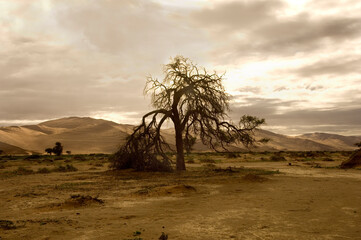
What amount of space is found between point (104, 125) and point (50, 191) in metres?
131

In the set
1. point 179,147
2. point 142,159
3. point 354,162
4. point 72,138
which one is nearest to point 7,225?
point 142,159

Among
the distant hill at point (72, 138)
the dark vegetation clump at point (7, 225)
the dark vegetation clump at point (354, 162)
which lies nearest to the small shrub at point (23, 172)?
the dark vegetation clump at point (7, 225)

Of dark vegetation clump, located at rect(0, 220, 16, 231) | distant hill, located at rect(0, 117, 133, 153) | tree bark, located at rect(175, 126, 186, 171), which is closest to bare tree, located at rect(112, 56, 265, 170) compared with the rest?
tree bark, located at rect(175, 126, 186, 171)

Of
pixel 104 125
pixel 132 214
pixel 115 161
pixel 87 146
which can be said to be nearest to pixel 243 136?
pixel 115 161

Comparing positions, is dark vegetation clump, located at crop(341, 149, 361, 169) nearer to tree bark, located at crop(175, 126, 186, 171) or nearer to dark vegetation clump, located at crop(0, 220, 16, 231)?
tree bark, located at crop(175, 126, 186, 171)

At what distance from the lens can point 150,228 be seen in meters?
6.48

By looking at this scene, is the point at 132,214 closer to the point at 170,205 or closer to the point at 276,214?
the point at 170,205

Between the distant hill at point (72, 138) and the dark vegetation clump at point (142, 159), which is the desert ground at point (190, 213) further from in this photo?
the distant hill at point (72, 138)

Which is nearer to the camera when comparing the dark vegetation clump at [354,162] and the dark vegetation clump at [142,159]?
the dark vegetation clump at [142,159]

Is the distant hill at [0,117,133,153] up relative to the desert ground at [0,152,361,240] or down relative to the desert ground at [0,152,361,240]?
up

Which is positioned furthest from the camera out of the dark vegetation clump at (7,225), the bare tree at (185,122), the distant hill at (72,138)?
the distant hill at (72,138)

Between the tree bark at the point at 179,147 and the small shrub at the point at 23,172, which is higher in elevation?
the tree bark at the point at 179,147

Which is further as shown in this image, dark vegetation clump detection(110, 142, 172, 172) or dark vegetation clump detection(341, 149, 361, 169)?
dark vegetation clump detection(341, 149, 361, 169)

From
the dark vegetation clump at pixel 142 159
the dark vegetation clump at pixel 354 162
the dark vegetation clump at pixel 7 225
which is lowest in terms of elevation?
the dark vegetation clump at pixel 354 162
